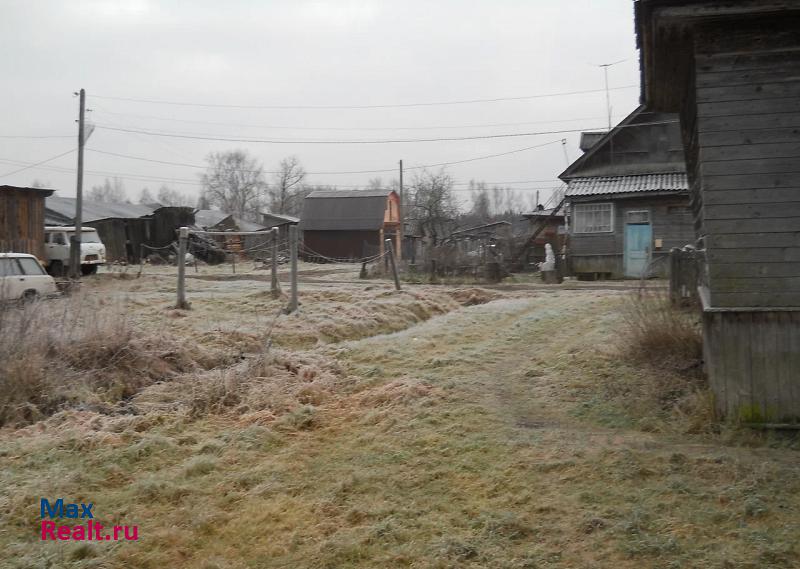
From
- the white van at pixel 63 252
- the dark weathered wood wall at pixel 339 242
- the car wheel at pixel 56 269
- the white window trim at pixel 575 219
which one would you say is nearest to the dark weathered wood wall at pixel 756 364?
the white window trim at pixel 575 219

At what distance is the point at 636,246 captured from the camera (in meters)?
25.3

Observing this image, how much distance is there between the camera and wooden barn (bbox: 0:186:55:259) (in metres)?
23.8

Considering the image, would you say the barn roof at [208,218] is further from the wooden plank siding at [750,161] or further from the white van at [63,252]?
the wooden plank siding at [750,161]

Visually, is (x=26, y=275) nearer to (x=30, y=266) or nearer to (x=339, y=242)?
(x=30, y=266)

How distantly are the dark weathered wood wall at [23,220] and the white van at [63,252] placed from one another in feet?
5.80

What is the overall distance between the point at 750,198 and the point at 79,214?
A: 24590 millimetres

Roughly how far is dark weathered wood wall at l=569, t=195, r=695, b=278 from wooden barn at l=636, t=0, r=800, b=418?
1802 centimetres

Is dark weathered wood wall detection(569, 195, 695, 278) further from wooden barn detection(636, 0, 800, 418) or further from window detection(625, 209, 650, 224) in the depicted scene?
wooden barn detection(636, 0, 800, 418)

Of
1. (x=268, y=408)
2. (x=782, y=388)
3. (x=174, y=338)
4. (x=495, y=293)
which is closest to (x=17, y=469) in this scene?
(x=268, y=408)

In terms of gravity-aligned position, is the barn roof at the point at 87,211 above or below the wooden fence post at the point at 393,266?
above

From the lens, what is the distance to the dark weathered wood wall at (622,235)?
2445 centimetres

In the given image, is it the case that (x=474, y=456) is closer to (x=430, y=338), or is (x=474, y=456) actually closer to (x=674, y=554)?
(x=674, y=554)

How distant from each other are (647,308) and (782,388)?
99.9 inches

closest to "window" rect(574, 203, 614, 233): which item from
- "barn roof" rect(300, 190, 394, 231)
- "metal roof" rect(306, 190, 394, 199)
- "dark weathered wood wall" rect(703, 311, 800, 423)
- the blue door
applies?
the blue door
